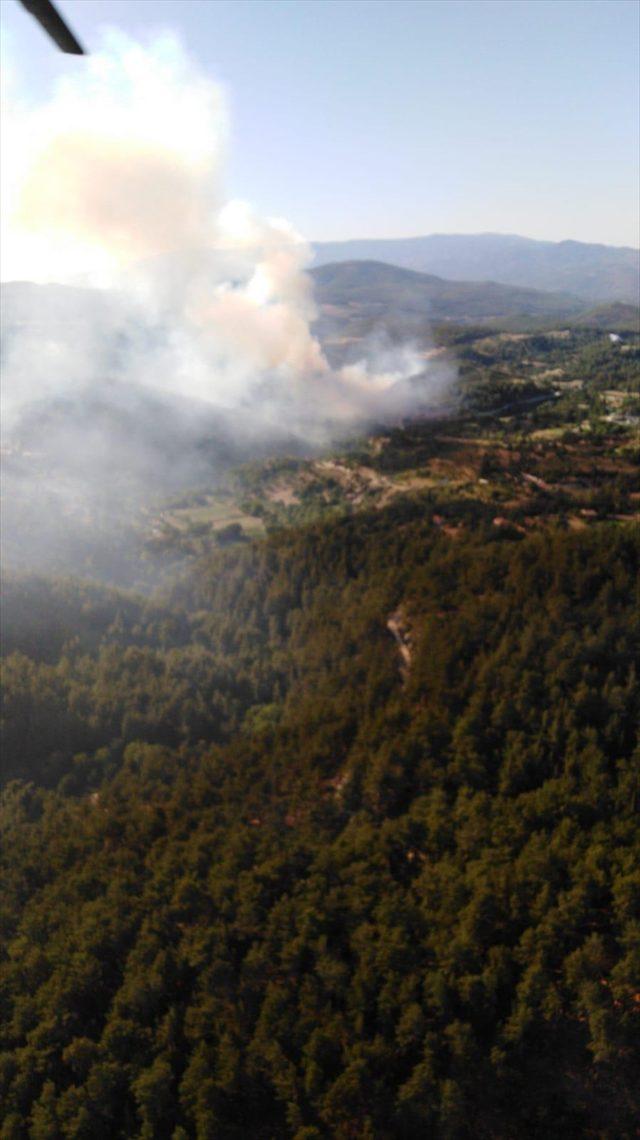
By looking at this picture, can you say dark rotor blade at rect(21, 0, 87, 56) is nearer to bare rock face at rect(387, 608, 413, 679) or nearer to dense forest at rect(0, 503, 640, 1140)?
dense forest at rect(0, 503, 640, 1140)

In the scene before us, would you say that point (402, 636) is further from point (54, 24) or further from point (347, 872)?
point (54, 24)

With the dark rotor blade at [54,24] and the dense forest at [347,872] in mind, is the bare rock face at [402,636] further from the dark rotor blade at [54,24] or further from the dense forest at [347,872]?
the dark rotor blade at [54,24]

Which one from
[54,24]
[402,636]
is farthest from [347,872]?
[54,24]

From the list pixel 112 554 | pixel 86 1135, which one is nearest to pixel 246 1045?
pixel 86 1135

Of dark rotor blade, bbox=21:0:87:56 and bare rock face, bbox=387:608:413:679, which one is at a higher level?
dark rotor blade, bbox=21:0:87:56

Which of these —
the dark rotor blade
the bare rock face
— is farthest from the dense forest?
the dark rotor blade

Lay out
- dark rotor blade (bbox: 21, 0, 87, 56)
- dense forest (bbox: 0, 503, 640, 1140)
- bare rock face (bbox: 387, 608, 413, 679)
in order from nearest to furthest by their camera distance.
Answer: dark rotor blade (bbox: 21, 0, 87, 56), dense forest (bbox: 0, 503, 640, 1140), bare rock face (bbox: 387, 608, 413, 679)
